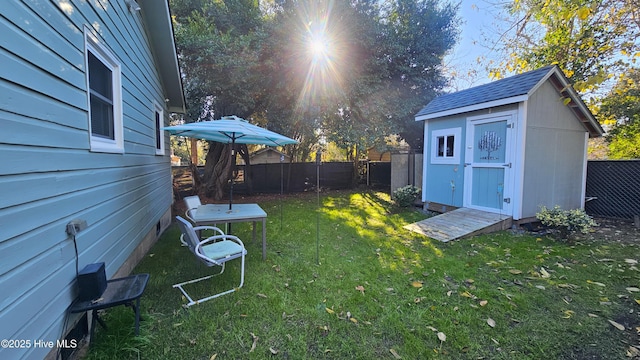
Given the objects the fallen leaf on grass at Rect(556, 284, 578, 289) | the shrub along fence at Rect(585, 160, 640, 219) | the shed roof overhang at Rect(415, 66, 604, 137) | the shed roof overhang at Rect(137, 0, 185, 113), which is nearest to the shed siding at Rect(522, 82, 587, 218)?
the shed roof overhang at Rect(415, 66, 604, 137)

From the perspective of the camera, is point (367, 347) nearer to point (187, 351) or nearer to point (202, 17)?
point (187, 351)

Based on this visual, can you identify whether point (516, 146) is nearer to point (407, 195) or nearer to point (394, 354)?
point (407, 195)

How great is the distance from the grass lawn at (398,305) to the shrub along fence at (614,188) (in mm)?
2520

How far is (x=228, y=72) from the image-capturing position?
8.31m

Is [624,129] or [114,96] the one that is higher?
[624,129]

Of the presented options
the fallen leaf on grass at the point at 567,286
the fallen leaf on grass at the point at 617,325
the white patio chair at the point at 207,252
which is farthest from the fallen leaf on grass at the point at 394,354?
the fallen leaf on grass at the point at 567,286

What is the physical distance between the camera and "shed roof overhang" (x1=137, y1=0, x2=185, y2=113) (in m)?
4.89

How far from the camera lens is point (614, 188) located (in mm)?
6684

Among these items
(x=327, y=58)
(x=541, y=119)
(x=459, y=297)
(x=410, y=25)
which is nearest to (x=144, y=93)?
(x=459, y=297)

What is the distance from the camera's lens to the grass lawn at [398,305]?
2.27 m

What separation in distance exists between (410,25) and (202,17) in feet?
24.6

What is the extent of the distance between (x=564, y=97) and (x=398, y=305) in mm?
5928

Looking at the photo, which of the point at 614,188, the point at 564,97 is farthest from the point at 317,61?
the point at 614,188

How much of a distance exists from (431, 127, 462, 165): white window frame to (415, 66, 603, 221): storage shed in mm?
25
